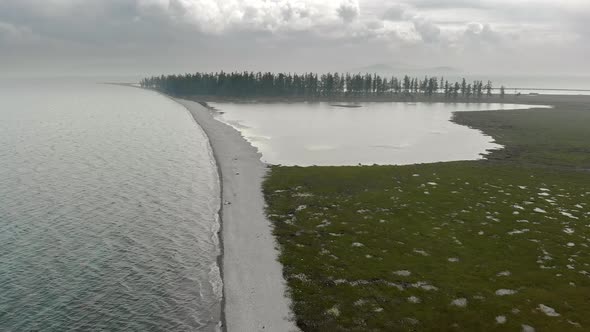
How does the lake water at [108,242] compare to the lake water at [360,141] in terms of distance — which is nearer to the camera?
the lake water at [108,242]

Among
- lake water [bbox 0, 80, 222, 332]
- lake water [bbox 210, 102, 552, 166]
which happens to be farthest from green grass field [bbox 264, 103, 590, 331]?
lake water [bbox 210, 102, 552, 166]

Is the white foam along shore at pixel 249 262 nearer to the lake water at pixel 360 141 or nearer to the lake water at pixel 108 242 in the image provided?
the lake water at pixel 108 242

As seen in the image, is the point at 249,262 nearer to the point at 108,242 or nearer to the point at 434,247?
the point at 108,242

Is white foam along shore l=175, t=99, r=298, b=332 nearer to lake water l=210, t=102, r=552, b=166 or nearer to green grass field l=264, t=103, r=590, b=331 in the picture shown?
green grass field l=264, t=103, r=590, b=331

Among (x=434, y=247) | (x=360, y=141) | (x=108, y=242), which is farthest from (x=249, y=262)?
(x=360, y=141)

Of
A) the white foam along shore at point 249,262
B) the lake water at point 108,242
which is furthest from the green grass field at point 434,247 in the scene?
the lake water at point 108,242

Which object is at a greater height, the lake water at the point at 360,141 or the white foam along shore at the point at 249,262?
the lake water at the point at 360,141

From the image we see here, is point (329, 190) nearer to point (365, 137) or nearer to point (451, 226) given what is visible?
point (451, 226)
